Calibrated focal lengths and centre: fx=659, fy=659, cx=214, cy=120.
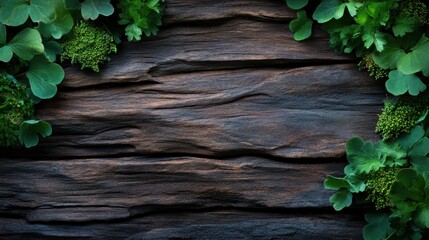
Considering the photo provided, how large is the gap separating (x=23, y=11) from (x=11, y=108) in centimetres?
36

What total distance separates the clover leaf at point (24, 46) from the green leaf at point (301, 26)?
2.99ft

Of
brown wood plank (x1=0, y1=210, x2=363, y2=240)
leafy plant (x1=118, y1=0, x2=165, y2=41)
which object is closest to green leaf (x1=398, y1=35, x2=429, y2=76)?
brown wood plank (x1=0, y1=210, x2=363, y2=240)

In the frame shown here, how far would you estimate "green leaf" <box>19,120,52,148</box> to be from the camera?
2.41 metres

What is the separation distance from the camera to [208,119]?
2422mm

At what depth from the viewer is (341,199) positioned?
91.4 inches

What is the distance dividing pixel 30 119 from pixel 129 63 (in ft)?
1.39

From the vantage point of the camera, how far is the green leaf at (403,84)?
226 cm

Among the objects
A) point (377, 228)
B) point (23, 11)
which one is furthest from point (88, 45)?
point (377, 228)

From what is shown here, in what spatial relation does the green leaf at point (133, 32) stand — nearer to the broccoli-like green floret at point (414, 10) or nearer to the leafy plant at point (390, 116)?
the leafy plant at point (390, 116)

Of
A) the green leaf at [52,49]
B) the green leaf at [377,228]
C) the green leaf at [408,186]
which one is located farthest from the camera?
the green leaf at [52,49]

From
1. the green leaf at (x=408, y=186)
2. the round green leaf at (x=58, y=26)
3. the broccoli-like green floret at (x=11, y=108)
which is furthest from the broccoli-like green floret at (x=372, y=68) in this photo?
the broccoli-like green floret at (x=11, y=108)

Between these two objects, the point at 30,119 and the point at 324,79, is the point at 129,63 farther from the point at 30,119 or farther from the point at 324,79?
the point at 324,79

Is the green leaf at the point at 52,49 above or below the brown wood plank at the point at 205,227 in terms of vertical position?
above

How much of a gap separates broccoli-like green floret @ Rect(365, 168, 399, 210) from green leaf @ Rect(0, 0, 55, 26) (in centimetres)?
130
